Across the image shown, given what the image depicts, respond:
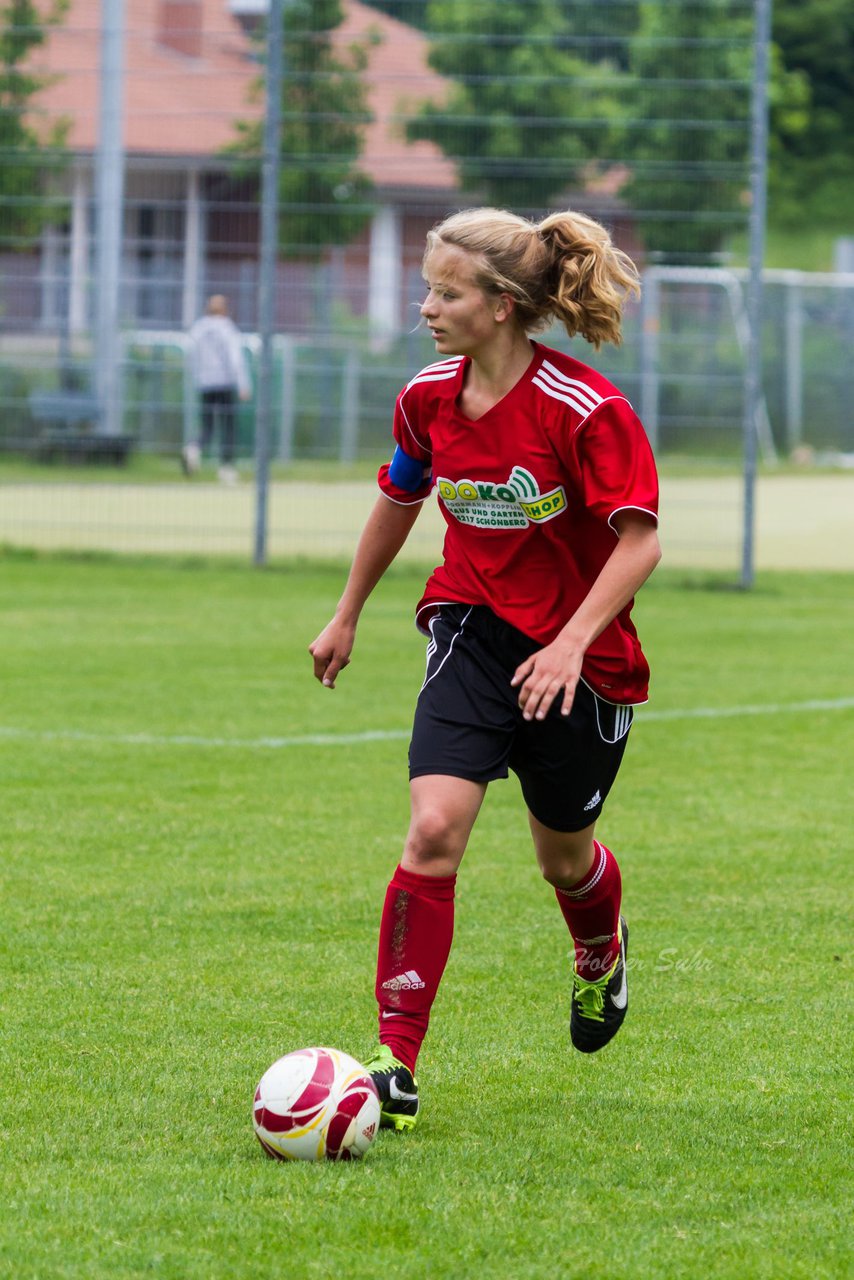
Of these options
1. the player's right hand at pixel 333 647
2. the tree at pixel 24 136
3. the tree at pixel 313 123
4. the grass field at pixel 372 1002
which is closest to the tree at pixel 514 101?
the tree at pixel 313 123

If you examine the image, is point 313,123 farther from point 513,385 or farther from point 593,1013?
point 593,1013

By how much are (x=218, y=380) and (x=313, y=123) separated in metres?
2.02

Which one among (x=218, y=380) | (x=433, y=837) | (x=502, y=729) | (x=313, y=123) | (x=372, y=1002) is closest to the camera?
(x=433, y=837)

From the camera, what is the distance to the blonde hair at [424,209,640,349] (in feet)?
13.9

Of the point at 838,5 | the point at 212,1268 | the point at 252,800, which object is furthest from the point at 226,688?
the point at 838,5

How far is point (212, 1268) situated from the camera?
323 cm

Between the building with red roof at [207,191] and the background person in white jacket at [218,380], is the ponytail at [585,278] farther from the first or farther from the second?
the background person in white jacket at [218,380]

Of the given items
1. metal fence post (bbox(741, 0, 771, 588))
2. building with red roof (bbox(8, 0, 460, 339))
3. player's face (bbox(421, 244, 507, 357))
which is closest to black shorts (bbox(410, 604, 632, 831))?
player's face (bbox(421, 244, 507, 357))

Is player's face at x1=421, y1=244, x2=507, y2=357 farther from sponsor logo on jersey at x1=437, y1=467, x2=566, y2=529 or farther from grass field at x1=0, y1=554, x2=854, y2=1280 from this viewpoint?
grass field at x1=0, y1=554, x2=854, y2=1280

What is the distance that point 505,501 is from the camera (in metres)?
4.24

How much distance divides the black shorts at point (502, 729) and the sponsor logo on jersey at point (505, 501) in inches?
7.8

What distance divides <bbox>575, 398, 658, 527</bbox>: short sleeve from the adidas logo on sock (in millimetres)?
974

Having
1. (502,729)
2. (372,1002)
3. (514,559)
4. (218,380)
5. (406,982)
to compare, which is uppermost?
(218,380)

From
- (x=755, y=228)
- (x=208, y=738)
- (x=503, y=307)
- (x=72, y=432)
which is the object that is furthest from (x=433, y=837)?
(x=72, y=432)
